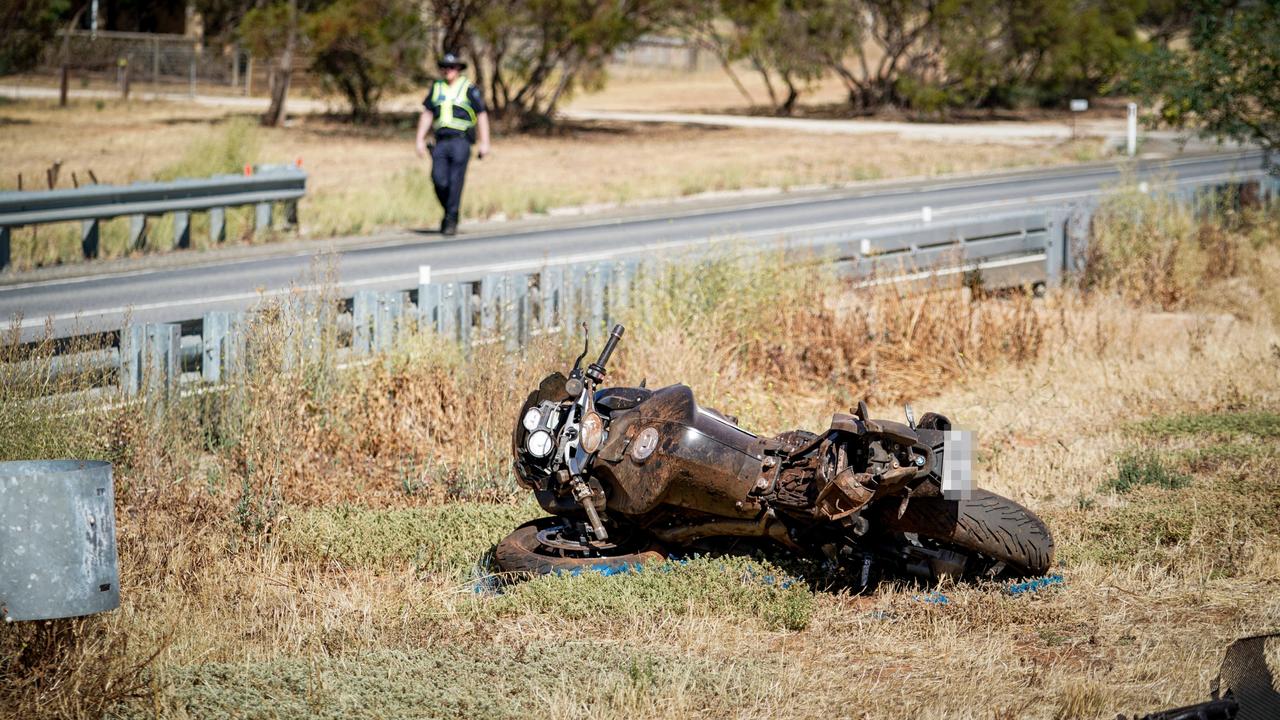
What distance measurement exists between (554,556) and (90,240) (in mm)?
11035

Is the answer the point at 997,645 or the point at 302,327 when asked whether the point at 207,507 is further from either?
the point at 997,645

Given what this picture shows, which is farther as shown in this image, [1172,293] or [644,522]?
[1172,293]

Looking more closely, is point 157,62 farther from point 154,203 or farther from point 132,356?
point 132,356

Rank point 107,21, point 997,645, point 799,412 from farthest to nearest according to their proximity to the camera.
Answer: point 107,21, point 799,412, point 997,645

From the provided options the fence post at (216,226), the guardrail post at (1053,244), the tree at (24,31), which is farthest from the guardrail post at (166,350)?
the tree at (24,31)

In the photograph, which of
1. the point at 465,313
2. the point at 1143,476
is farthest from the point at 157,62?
the point at 1143,476

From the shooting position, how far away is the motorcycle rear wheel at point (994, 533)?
5.27 meters

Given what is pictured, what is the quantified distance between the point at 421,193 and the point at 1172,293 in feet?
38.9

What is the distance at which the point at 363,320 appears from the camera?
845cm

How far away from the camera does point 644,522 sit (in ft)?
18.3

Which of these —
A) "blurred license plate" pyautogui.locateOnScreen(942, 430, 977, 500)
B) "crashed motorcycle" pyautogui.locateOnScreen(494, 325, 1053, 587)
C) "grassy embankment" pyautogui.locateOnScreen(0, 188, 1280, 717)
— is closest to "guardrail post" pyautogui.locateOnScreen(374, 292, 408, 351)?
"grassy embankment" pyautogui.locateOnScreen(0, 188, 1280, 717)

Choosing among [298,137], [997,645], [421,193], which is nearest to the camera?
[997,645]

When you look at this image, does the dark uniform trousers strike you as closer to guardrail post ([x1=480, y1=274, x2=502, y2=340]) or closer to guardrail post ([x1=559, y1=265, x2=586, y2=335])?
guardrail post ([x1=559, y1=265, x2=586, y2=335])

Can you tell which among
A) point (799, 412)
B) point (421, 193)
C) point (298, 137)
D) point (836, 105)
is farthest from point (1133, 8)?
point (799, 412)
